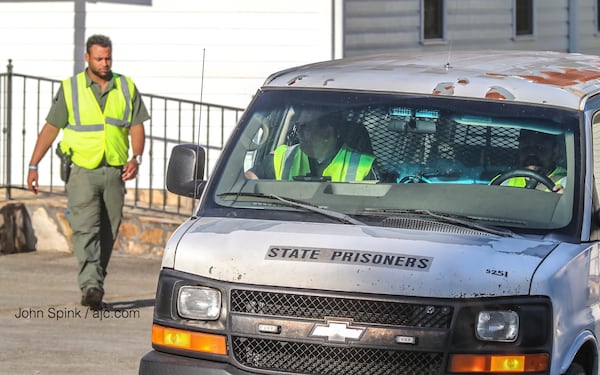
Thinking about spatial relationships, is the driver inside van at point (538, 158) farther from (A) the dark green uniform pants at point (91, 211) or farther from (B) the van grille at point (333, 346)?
(A) the dark green uniform pants at point (91, 211)

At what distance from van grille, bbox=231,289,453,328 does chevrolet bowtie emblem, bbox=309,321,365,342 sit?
32 millimetres

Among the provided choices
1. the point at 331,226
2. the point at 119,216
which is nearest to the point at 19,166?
the point at 119,216

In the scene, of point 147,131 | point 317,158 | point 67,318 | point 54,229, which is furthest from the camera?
point 147,131

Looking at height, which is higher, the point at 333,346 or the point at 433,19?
the point at 433,19

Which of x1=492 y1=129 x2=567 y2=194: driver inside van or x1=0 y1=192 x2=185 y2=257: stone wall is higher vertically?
x1=492 y1=129 x2=567 y2=194: driver inside van

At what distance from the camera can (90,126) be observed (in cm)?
1005

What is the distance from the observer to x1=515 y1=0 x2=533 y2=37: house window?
2153cm

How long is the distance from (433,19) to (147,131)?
5.79 meters

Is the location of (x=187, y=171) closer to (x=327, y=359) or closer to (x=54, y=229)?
(x=327, y=359)

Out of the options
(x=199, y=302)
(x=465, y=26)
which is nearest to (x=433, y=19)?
(x=465, y=26)

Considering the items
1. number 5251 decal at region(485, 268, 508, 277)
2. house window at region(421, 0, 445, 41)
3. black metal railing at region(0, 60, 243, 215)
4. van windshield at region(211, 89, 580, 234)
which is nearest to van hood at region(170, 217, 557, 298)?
number 5251 decal at region(485, 268, 508, 277)

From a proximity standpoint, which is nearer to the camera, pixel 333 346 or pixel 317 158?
pixel 333 346

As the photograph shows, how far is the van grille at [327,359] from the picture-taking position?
514cm

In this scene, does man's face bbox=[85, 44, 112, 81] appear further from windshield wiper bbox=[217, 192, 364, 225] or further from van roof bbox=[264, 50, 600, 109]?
windshield wiper bbox=[217, 192, 364, 225]
